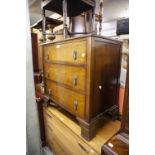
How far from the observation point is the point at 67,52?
1.15 metres

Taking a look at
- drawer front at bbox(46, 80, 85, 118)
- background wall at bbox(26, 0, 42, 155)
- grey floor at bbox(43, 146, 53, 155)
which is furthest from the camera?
grey floor at bbox(43, 146, 53, 155)

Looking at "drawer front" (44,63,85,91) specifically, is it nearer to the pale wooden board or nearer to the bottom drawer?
the pale wooden board

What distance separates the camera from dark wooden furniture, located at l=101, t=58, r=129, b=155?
70 cm

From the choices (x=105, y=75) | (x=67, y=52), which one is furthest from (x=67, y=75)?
(x=105, y=75)

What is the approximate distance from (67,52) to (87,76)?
32 centimetres

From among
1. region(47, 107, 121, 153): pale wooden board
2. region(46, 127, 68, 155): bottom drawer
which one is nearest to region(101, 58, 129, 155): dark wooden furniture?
region(47, 107, 121, 153): pale wooden board

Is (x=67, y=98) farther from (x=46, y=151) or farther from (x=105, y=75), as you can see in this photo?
(x=46, y=151)

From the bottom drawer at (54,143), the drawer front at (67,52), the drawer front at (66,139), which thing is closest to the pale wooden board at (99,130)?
the drawer front at (66,139)

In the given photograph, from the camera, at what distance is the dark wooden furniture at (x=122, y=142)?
70cm

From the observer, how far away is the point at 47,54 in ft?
4.94

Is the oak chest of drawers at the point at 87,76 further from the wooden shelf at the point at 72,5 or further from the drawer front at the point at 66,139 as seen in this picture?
the wooden shelf at the point at 72,5

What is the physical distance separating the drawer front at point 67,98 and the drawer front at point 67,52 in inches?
10.8
